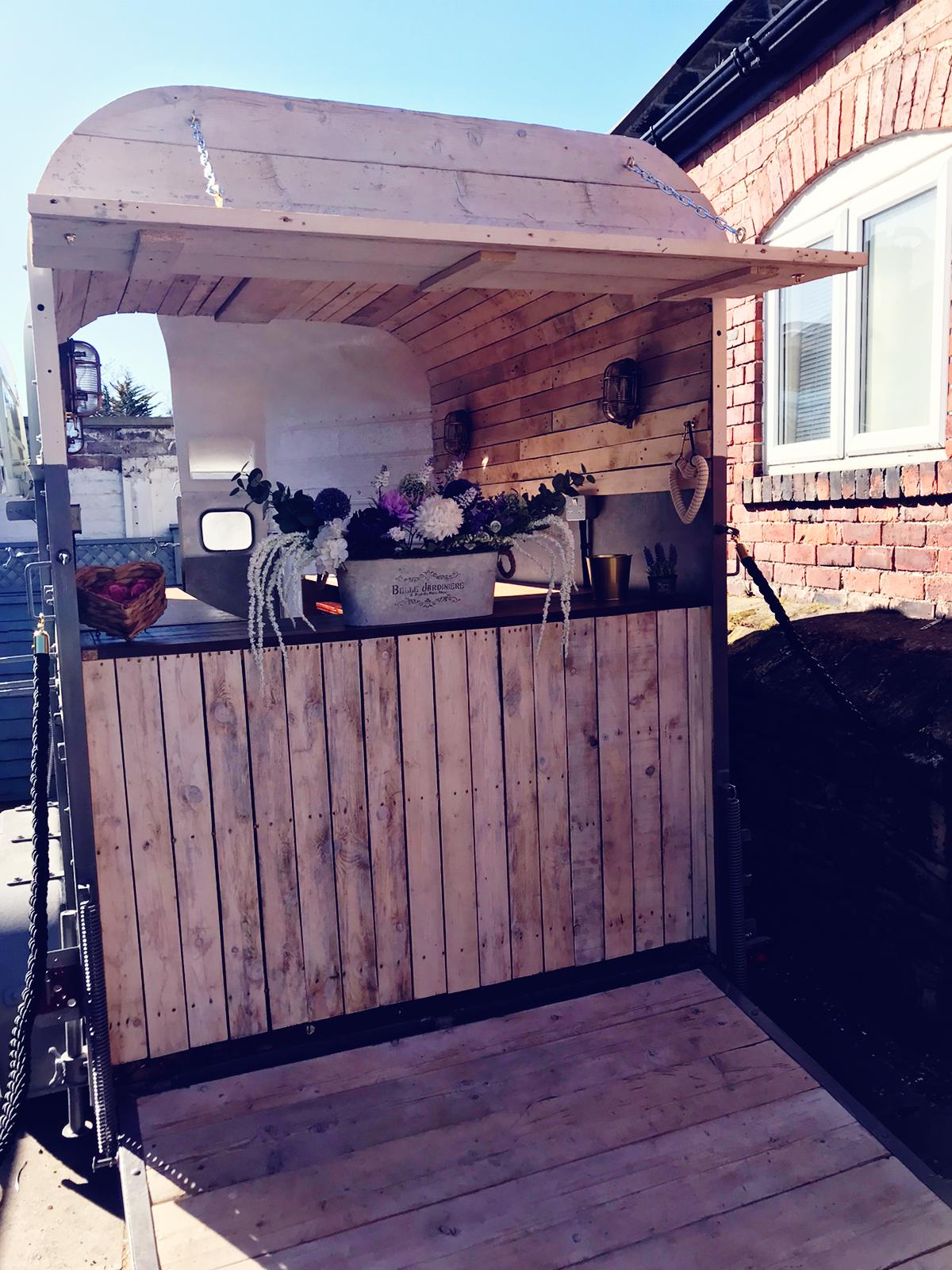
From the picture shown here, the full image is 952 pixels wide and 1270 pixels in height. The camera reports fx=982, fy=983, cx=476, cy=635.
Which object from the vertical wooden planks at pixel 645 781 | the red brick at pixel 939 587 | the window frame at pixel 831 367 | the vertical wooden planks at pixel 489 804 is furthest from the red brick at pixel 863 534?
the vertical wooden planks at pixel 489 804

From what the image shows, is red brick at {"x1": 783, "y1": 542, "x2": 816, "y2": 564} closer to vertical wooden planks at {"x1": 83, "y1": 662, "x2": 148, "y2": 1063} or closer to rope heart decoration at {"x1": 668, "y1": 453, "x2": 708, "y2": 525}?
rope heart decoration at {"x1": 668, "y1": 453, "x2": 708, "y2": 525}

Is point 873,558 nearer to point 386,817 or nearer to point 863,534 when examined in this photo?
point 863,534

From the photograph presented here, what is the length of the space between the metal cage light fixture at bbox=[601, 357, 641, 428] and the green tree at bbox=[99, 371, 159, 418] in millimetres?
26681

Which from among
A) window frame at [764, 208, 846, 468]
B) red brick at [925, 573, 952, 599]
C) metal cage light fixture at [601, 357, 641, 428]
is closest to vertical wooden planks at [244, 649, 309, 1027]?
metal cage light fixture at [601, 357, 641, 428]

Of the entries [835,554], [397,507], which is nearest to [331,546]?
[397,507]

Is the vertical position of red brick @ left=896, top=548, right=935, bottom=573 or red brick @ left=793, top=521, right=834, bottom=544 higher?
red brick @ left=793, top=521, right=834, bottom=544

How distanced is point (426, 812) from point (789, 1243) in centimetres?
170

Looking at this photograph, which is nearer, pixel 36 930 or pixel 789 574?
pixel 36 930

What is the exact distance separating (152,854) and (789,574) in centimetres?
349

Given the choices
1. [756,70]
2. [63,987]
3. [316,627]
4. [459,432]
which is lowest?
[63,987]

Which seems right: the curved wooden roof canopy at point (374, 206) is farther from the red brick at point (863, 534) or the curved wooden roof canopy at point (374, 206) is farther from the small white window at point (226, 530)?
the small white window at point (226, 530)

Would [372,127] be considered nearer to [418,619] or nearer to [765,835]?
[418,619]

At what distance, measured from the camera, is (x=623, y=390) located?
4.20 m

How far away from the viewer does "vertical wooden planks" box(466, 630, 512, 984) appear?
3.62 meters
